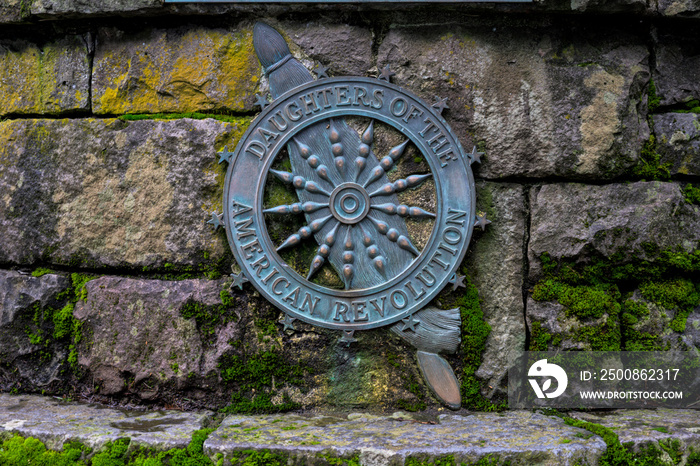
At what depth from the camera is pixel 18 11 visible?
2.15 m

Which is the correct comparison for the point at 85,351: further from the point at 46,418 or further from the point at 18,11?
the point at 18,11

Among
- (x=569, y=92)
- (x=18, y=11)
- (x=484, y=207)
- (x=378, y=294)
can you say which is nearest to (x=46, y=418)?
(x=378, y=294)

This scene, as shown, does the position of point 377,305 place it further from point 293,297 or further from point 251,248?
point 251,248

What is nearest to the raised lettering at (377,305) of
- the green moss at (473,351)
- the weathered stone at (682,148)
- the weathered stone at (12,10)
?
the green moss at (473,351)

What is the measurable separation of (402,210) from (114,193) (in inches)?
50.6

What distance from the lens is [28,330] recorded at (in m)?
2.15

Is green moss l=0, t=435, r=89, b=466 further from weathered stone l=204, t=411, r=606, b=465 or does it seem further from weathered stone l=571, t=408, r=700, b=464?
weathered stone l=571, t=408, r=700, b=464

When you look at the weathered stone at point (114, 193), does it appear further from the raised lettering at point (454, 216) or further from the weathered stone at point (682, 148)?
the weathered stone at point (682, 148)

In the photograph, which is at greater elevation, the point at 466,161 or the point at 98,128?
the point at 98,128

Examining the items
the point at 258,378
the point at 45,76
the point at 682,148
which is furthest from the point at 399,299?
the point at 45,76

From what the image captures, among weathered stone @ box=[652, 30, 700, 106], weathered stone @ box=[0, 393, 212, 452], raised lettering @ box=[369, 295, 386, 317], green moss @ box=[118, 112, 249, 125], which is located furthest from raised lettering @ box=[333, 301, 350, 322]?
weathered stone @ box=[652, 30, 700, 106]

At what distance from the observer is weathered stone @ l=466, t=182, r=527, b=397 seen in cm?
204

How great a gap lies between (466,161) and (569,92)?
546 mm

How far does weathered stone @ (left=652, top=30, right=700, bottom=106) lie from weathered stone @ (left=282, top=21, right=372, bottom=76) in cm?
132
